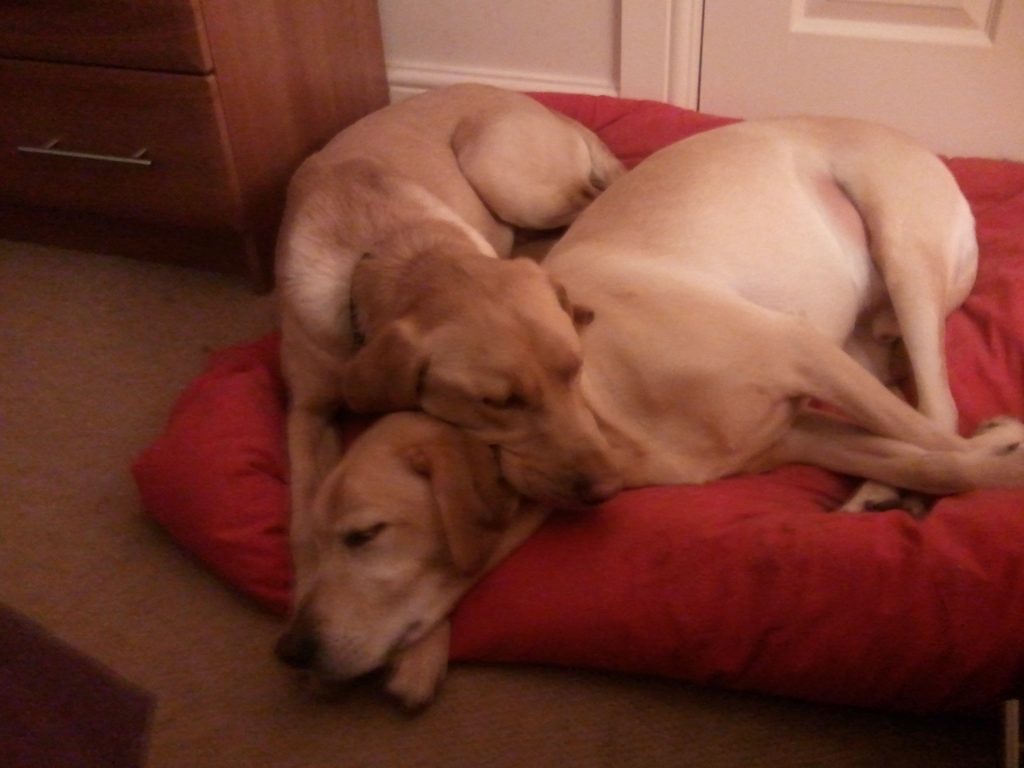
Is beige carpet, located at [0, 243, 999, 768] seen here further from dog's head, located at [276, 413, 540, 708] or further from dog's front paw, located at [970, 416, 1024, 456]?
dog's front paw, located at [970, 416, 1024, 456]

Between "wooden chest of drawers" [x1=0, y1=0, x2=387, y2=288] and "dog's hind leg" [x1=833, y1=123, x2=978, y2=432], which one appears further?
"wooden chest of drawers" [x1=0, y1=0, x2=387, y2=288]

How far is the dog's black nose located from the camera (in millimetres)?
1434

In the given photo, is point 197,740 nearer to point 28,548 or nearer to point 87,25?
point 28,548

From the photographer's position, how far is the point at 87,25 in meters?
2.27

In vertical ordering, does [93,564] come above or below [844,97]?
below

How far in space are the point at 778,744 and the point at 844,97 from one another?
192cm

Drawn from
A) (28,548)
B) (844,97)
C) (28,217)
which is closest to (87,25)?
(28,217)

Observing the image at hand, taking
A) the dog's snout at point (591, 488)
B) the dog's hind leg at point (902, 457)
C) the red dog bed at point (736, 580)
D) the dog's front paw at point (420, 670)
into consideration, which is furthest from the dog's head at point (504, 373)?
the dog's hind leg at point (902, 457)

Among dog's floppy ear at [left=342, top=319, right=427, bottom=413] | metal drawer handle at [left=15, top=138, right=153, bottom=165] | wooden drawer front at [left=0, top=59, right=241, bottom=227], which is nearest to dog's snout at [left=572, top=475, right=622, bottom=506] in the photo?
dog's floppy ear at [left=342, top=319, right=427, bottom=413]

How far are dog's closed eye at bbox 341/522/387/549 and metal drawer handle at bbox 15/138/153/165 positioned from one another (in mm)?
1430

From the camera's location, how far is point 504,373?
1433mm

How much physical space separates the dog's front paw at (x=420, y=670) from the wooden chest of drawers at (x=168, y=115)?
1369 millimetres

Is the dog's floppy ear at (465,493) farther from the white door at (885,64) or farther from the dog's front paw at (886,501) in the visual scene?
the white door at (885,64)

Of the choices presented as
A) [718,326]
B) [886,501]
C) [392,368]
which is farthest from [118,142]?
[886,501]
